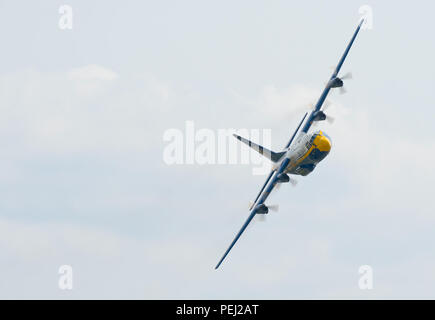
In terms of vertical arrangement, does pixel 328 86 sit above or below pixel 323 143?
above

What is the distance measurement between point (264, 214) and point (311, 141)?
39.4 feet

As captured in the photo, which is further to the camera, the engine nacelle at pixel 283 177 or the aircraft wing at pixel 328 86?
the engine nacelle at pixel 283 177

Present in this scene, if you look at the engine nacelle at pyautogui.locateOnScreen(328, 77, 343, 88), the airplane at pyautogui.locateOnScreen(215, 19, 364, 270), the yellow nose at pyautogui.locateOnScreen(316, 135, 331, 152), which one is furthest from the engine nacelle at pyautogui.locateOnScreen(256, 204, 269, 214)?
the engine nacelle at pyautogui.locateOnScreen(328, 77, 343, 88)

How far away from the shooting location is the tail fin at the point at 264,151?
8956cm

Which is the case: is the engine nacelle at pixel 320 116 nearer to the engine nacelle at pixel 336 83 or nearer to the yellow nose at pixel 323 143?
the engine nacelle at pixel 336 83

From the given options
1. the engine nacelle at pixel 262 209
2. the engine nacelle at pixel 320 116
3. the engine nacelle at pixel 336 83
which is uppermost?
the engine nacelle at pixel 336 83

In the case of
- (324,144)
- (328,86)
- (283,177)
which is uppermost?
(328,86)

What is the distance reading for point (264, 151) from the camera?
91.2m

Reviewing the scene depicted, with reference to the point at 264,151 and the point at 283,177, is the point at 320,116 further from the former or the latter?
the point at 264,151

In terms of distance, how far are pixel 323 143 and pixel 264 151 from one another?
1066 centimetres

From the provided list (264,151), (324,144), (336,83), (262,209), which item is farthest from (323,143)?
(262,209)

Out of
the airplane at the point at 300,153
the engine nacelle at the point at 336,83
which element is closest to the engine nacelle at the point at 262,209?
the airplane at the point at 300,153
